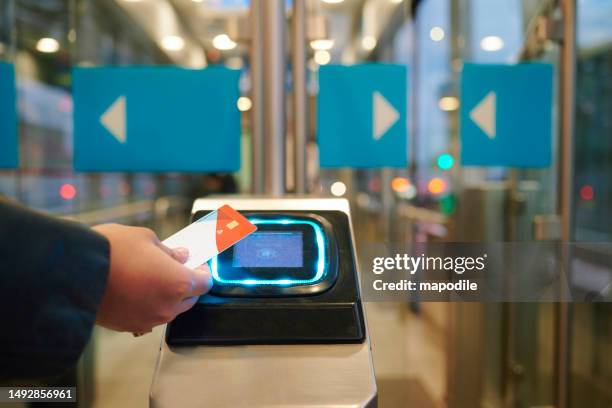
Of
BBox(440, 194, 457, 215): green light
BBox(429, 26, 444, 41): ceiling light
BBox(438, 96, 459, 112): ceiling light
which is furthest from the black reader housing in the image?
BBox(429, 26, 444, 41): ceiling light

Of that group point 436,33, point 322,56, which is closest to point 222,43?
point 322,56

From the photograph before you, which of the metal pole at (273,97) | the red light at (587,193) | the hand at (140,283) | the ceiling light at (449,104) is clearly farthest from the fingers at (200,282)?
the ceiling light at (449,104)

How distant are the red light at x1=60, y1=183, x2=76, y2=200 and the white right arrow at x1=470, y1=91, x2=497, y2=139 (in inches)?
53.7

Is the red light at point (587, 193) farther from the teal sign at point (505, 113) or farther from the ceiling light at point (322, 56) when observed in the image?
the ceiling light at point (322, 56)

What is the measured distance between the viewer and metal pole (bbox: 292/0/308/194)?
1.12 metres

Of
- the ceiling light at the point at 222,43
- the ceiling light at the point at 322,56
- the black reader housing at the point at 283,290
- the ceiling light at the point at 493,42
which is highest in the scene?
the ceiling light at the point at 493,42

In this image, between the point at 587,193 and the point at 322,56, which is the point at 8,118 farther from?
the point at 587,193

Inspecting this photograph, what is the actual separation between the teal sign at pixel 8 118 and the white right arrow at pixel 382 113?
847 mm

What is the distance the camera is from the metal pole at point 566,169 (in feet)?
4.27

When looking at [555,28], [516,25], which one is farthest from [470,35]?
[555,28]

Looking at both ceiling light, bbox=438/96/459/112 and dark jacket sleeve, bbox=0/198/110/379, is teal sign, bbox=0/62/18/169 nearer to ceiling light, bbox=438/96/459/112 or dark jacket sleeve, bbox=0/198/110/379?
dark jacket sleeve, bbox=0/198/110/379

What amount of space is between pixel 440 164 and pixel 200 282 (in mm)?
1888

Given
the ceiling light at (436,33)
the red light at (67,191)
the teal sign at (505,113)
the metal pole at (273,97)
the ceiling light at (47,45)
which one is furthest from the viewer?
the ceiling light at (436,33)

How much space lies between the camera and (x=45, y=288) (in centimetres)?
54
